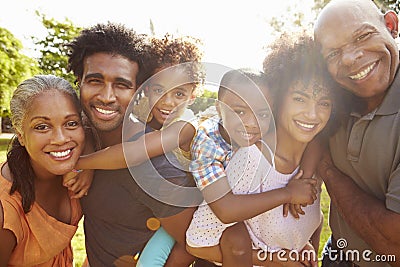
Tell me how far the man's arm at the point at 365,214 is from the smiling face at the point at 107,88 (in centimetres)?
133

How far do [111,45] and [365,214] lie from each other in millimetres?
1802

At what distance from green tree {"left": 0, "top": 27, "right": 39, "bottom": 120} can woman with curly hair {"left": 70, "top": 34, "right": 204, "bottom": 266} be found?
14.8 metres

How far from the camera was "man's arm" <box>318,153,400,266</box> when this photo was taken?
7.37ft

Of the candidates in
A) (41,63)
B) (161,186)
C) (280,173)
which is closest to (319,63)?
(280,173)

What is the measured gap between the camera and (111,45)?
9.04 ft

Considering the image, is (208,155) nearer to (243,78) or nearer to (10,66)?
(243,78)

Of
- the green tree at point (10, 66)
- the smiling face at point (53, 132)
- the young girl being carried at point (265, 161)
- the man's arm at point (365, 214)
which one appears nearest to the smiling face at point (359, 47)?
the young girl being carried at point (265, 161)

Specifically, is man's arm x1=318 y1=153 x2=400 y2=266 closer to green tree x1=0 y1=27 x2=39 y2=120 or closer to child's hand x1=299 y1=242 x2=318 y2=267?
child's hand x1=299 y1=242 x2=318 y2=267

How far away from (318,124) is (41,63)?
1942cm

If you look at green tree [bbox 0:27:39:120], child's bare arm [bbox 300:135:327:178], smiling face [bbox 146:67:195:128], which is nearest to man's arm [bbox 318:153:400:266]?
child's bare arm [bbox 300:135:327:178]

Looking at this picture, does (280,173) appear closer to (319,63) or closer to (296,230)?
(296,230)

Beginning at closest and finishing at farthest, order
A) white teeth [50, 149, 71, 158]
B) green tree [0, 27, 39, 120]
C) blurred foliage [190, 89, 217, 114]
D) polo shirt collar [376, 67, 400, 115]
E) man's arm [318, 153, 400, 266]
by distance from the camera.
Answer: man's arm [318, 153, 400, 266] → polo shirt collar [376, 67, 400, 115] → white teeth [50, 149, 71, 158] → blurred foliage [190, 89, 217, 114] → green tree [0, 27, 39, 120]

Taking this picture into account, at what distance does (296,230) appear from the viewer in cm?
257

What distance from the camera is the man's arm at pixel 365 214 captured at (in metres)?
2.25
